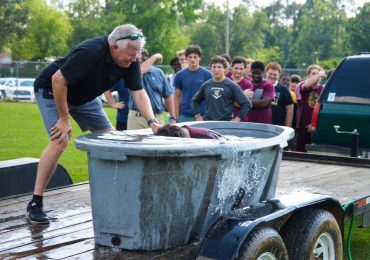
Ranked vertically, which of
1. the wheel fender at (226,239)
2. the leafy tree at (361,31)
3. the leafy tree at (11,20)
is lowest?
the wheel fender at (226,239)

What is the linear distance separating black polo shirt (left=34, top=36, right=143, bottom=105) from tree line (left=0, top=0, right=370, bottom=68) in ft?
126

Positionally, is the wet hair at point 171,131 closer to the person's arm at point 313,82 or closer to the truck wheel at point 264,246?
the truck wheel at point 264,246

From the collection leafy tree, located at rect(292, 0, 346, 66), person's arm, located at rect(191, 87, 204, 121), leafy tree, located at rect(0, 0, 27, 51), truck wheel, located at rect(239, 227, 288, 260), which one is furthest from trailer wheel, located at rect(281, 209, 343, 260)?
leafy tree, located at rect(292, 0, 346, 66)

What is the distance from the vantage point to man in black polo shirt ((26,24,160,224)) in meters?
4.71

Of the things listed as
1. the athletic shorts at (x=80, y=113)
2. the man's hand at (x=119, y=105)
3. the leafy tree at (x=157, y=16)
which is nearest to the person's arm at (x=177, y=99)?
the man's hand at (x=119, y=105)

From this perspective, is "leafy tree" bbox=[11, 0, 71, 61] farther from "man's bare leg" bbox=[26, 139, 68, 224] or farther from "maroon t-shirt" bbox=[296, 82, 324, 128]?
"man's bare leg" bbox=[26, 139, 68, 224]

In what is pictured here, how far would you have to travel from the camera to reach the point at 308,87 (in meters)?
10.7

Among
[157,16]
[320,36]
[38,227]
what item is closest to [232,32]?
[320,36]

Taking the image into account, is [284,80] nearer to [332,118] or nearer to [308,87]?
[308,87]

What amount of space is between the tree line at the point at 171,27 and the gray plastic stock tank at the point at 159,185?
3904 cm

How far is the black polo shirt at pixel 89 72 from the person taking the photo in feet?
15.4

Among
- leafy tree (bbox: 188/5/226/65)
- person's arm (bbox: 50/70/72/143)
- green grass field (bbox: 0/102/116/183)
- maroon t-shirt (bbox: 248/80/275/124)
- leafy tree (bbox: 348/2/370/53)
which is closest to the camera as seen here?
person's arm (bbox: 50/70/72/143)

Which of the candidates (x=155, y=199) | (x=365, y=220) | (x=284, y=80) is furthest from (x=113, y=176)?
(x=284, y=80)

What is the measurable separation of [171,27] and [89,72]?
51375 mm
